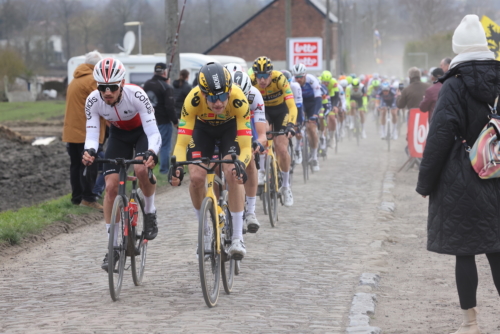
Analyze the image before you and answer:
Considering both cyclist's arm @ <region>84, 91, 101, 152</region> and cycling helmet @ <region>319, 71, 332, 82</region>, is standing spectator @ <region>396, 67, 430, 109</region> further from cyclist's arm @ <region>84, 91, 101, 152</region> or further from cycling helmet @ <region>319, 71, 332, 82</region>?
cyclist's arm @ <region>84, 91, 101, 152</region>

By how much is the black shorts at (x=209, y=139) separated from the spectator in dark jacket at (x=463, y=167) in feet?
7.33

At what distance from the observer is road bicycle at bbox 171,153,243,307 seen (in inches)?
243

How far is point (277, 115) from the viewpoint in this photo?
1183 centimetres

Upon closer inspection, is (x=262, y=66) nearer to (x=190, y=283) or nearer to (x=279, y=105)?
(x=279, y=105)

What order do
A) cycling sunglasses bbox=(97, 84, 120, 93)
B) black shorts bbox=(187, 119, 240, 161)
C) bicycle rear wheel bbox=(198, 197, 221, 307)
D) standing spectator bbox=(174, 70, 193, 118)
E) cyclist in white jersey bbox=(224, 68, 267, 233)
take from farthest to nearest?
standing spectator bbox=(174, 70, 193, 118), cyclist in white jersey bbox=(224, 68, 267, 233), black shorts bbox=(187, 119, 240, 161), cycling sunglasses bbox=(97, 84, 120, 93), bicycle rear wheel bbox=(198, 197, 221, 307)

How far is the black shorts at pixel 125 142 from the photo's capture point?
7.29m

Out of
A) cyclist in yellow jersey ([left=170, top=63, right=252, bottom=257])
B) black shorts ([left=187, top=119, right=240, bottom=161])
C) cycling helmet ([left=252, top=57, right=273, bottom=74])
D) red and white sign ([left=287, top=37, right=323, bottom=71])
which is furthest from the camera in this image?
red and white sign ([left=287, top=37, right=323, bottom=71])

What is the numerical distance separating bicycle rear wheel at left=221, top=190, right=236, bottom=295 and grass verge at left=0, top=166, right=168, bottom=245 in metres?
3.11

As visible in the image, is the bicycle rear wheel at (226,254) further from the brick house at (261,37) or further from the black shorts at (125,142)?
the brick house at (261,37)

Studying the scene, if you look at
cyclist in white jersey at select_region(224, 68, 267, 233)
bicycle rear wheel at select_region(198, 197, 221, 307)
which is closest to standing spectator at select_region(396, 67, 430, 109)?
cyclist in white jersey at select_region(224, 68, 267, 233)

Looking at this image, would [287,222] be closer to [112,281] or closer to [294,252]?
[294,252]

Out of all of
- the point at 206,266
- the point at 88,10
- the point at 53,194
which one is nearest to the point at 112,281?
the point at 206,266

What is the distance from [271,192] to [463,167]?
558cm

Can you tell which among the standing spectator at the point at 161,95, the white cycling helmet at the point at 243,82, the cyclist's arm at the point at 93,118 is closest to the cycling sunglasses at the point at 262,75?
the white cycling helmet at the point at 243,82
